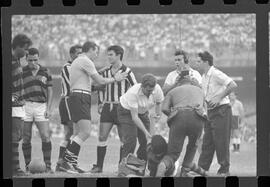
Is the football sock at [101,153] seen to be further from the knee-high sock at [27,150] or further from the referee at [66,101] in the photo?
the knee-high sock at [27,150]

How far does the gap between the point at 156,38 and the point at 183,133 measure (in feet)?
4.11

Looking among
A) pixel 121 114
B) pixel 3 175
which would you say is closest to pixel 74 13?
pixel 121 114

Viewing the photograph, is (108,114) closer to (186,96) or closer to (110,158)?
(110,158)

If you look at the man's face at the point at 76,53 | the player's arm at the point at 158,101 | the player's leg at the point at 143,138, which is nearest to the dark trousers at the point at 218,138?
the player's arm at the point at 158,101

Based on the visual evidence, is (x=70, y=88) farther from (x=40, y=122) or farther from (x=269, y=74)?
(x=269, y=74)

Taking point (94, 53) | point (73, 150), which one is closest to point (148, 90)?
point (94, 53)

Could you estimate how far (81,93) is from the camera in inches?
556

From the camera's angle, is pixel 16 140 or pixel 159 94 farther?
pixel 16 140

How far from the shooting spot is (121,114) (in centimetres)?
1410

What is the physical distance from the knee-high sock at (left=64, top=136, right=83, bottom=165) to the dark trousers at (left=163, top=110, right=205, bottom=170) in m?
1.11

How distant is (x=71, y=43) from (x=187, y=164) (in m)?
2.13

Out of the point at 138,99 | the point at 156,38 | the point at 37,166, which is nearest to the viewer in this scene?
the point at 156,38

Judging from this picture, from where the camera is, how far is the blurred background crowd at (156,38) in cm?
1398

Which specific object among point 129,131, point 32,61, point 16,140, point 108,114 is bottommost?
point 16,140
